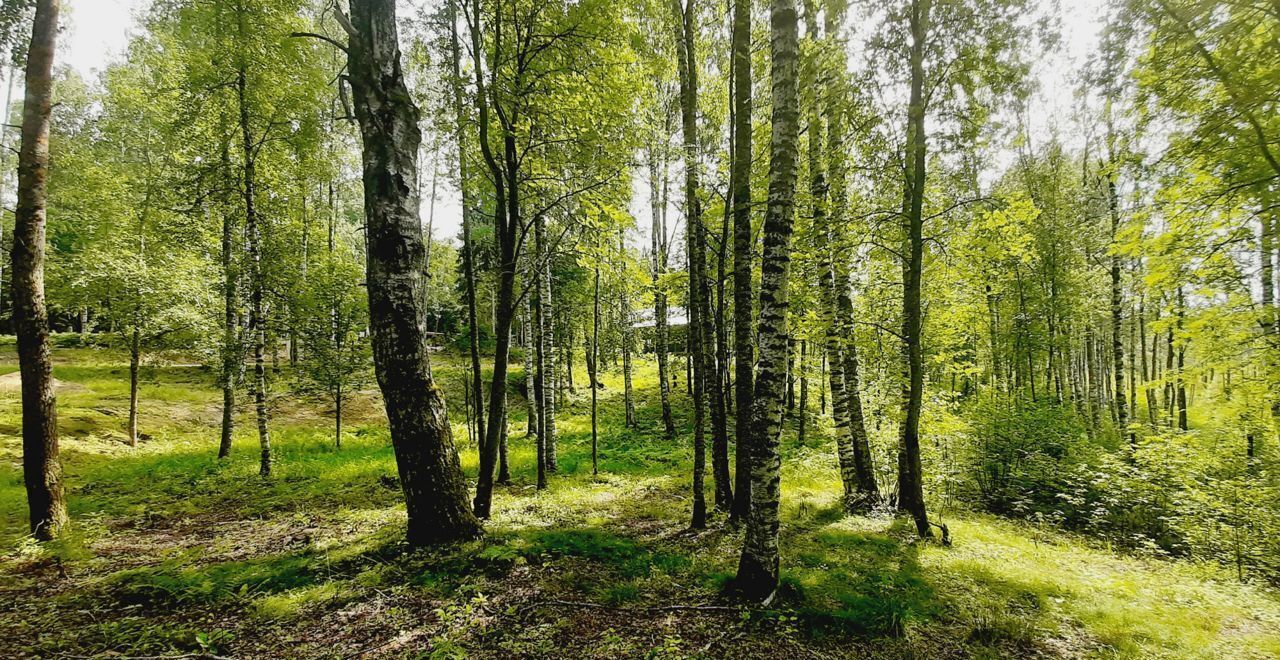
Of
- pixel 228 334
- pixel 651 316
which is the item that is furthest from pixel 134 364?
pixel 651 316

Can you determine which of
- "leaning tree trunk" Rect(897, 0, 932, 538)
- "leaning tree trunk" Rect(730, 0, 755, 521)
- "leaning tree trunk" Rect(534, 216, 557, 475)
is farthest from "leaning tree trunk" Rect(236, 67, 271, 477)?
"leaning tree trunk" Rect(897, 0, 932, 538)

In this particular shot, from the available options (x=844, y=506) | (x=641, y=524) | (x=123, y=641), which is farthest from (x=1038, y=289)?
(x=123, y=641)

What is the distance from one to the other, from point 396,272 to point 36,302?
18.4 ft

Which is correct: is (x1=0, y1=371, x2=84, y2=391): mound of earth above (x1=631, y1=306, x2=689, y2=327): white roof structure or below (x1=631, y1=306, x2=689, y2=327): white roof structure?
below

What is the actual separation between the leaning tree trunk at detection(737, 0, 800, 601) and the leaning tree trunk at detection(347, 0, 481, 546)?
147 inches

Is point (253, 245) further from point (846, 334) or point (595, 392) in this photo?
point (846, 334)

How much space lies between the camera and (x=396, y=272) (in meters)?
5.55

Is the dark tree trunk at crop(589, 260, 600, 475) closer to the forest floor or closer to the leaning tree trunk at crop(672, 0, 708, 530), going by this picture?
the forest floor

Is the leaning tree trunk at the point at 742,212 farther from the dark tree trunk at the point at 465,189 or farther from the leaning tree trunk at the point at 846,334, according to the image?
the dark tree trunk at the point at 465,189

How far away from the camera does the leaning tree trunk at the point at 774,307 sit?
483 cm

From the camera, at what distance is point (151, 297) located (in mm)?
13117

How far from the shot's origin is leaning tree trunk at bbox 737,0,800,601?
4.83 meters

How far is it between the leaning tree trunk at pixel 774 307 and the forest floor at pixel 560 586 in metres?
0.62

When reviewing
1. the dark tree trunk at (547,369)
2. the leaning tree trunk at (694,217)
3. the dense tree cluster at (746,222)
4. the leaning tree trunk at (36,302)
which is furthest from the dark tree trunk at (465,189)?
the leaning tree trunk at (36,302)
